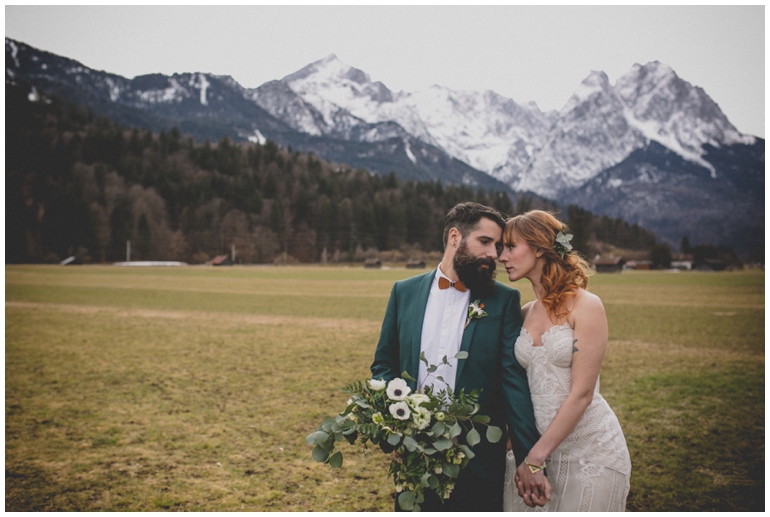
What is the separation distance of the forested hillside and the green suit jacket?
88.5m

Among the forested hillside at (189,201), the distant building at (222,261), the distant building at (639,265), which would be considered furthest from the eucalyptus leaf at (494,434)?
the distant building at (639,265)

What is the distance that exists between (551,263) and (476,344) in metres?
0.61

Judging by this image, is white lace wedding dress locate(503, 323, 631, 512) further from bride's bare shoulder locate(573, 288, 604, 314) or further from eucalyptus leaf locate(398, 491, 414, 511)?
eucalyptus leaf locate(398, 491, 414, 511)

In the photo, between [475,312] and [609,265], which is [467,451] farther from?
[609,265]

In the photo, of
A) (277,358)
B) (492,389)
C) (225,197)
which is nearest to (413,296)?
(492,389)

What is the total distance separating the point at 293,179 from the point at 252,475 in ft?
453

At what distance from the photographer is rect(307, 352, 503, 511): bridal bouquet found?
94.8 inches

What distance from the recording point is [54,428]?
6.61 m

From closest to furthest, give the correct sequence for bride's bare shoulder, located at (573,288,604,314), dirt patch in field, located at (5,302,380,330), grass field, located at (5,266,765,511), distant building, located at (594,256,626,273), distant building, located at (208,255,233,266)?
bride's bare shoulder, located at (573,288,604,314) < grass field, located at (5,266,765,511) < dirt patch in field, located at (5,302,380,330) < distant building, located at (594,256,626,273) < distant building, located at (208,255,233,266)

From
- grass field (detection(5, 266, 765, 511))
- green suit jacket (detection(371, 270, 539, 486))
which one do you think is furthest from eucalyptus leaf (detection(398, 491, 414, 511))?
grass field (detection(5, 266, 765, 511))

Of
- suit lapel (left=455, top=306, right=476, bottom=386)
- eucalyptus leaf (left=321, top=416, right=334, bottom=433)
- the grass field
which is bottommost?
the grass field

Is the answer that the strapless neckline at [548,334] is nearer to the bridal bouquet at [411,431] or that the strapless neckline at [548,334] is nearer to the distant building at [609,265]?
the bridal bouquet at [411,431]

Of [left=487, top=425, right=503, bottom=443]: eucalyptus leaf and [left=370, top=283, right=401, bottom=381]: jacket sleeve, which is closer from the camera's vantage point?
[left=487, top=425, right=503, bottom=443]: eucalyptus leaf

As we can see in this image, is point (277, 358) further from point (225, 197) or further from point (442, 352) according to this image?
point (225, 197)
